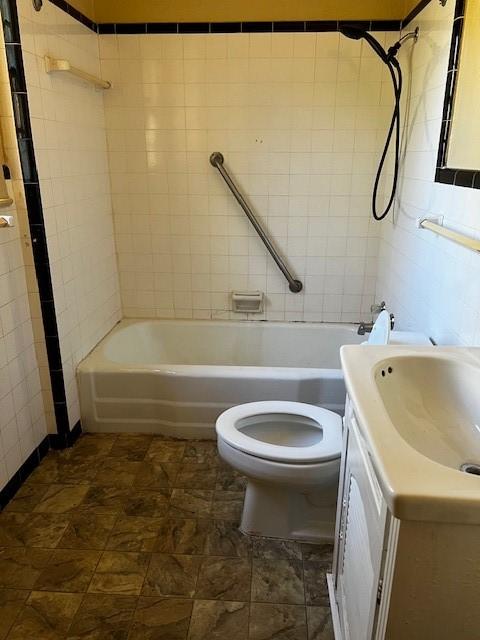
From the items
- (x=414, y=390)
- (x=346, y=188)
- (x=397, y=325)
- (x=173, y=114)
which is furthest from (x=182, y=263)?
(x=414, y=390)

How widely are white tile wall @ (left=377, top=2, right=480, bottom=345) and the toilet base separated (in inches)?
30.0

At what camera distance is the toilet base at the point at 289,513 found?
176cm

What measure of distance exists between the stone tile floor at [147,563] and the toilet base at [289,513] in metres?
0.04

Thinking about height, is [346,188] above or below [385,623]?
above

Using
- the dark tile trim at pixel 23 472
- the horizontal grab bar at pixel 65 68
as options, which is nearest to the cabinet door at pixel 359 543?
the dark tile trim at pixel 23 472

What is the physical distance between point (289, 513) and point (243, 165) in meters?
1.90

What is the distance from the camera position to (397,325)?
95.1 inches

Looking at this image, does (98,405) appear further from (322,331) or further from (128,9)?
(128,9)

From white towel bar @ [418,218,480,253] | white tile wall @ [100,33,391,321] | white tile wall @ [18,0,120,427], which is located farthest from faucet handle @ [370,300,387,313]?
white tile wall @ [18,0,120,427]

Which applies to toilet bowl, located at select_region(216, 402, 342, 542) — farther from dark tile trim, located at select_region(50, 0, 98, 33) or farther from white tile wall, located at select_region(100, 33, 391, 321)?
dark tile trim, located at select_region(50, 0, 98, 33)

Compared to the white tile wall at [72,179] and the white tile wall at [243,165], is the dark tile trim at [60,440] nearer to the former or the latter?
the white tile wall at [72,179]

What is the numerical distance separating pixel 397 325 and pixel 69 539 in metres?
1.74

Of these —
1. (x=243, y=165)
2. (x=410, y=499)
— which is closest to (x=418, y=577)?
(x=410, y=499)

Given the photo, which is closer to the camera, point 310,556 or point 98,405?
point 310,556
